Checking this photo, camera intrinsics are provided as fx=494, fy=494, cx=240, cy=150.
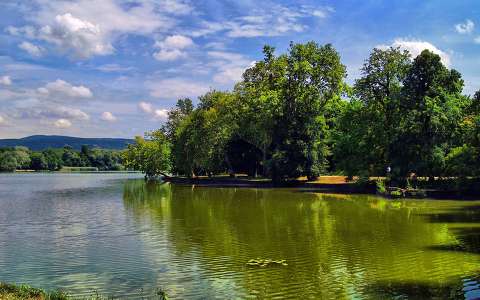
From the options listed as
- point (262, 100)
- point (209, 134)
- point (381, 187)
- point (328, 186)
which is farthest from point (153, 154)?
point (381, 187)

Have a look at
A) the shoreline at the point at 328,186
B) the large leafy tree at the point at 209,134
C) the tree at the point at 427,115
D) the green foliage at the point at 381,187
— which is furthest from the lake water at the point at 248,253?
the large leafy tree at the point at 209,134

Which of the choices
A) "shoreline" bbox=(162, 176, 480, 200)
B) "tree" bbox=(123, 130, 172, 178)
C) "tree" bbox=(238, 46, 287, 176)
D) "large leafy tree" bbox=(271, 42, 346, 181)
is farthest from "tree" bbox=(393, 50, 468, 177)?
"tree" bbox=(123, 130, 172, 178)

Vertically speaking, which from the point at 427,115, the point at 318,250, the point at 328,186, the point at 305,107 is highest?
the point at 305,107

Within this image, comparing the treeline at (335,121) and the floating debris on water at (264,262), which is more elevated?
the treeline at (335,121)

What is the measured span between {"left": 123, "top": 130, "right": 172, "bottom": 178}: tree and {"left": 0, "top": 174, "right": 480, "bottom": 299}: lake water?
84.6 metres

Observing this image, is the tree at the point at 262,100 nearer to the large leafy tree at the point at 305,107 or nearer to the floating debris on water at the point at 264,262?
the large leafy tree at the point at 305,107

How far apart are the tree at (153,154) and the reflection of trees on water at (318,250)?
8379 centimetres

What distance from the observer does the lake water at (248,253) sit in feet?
53.8

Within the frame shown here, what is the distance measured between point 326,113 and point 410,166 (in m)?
26.8

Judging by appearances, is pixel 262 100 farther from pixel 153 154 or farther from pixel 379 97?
pixel 153 154

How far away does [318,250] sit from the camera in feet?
75.7

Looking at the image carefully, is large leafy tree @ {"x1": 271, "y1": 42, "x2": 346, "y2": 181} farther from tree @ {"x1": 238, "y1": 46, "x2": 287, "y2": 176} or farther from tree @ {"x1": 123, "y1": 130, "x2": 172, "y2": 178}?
tree @ {"x1": 123, "y1": 130, "x2": 172, "y2": 178}

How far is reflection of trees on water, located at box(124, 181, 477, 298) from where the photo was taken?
1666 centimetres

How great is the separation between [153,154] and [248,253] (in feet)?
345
